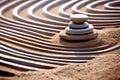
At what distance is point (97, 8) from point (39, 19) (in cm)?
191

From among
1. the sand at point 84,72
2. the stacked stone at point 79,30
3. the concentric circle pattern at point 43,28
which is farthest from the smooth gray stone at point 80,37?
the sand at point 84,72

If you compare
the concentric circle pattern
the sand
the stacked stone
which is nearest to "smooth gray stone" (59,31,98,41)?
the stacked stone

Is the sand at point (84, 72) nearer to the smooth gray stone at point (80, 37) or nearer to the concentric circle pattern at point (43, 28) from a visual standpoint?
the concentric circle pattern at point (43, 28)

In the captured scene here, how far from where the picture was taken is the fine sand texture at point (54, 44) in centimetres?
455

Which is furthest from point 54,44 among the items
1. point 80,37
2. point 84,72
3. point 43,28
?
point 84,72

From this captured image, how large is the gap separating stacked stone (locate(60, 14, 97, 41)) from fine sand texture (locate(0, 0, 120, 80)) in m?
0.10

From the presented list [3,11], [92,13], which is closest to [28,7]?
[3,11]

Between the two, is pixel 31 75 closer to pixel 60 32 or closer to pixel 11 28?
pixel 60 32

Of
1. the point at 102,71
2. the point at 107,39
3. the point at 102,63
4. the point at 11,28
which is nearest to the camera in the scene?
the point at 102,71

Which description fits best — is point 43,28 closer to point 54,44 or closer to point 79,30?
point 54,44

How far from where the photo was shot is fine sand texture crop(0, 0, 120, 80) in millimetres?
4547

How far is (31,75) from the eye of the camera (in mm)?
4508

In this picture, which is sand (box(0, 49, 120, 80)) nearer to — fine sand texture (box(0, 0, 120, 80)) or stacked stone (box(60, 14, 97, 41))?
fine sand texture (box(0, 0, 120, 80))

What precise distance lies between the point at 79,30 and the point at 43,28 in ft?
4.02
